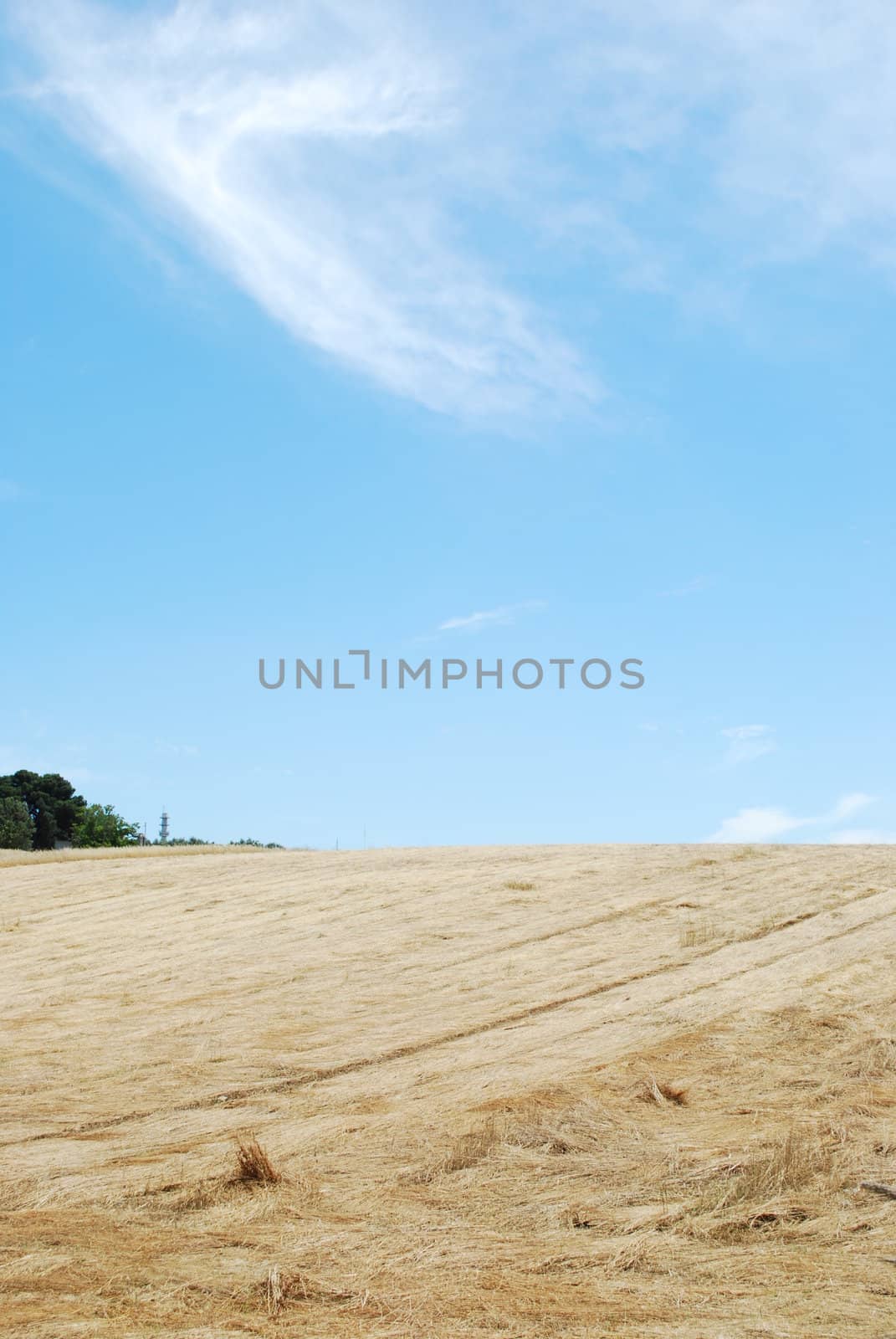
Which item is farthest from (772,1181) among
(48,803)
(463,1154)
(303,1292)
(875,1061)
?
(48,803)

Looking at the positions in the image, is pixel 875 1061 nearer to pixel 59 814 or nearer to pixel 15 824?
pixel 15 824

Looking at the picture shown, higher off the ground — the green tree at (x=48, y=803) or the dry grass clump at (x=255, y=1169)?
the green tree at (x=48, y=803)

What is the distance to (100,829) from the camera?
8488 centimetres

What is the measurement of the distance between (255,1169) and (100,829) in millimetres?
82712

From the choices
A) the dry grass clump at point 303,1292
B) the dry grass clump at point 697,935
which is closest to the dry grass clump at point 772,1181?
the dry grass clump at point 303,1292

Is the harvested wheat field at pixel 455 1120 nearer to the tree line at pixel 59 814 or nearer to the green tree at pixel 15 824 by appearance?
the green tree at pixel 15 824

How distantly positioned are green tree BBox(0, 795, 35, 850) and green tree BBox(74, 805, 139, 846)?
207 inches

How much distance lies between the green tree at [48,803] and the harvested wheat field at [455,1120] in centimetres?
6892

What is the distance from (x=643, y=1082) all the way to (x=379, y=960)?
18.1 feet

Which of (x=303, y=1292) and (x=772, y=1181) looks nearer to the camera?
(x=303, y=1292)

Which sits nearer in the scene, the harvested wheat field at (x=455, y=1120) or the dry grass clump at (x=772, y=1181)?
the harvested wheat field at (x=455, y=1120)

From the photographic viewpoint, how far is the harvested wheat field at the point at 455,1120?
5277mm

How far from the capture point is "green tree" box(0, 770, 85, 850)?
82.4 m

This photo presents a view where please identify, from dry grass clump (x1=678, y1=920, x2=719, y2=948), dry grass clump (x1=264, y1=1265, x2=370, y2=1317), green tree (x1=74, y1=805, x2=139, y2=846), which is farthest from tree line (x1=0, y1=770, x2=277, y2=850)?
dry grass clump (x1=264, y1=1265, x2=370, y2=1317)
